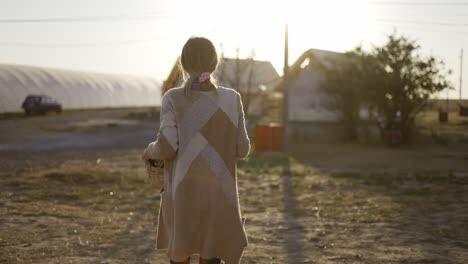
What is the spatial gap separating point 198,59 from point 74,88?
4912 centimetres

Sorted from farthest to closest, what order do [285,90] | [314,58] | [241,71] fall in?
[314,58]
[241,71]
[285,90]

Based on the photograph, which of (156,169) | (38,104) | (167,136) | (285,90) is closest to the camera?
(167,136)

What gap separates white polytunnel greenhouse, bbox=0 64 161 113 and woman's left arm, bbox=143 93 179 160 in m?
40.5

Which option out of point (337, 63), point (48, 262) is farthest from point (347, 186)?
point (337, 63)

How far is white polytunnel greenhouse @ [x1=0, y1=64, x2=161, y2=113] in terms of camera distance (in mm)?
43188

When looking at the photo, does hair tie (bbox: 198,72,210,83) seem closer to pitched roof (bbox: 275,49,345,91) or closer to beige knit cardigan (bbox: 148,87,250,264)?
beige knit cardigan (bbox: 148,87,250,264)

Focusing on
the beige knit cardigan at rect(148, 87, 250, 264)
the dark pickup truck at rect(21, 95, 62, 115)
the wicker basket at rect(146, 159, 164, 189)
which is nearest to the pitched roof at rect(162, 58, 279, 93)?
the wicker basket at rect(146, 159, 164, 189)

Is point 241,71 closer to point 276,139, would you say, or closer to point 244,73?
point 244,73

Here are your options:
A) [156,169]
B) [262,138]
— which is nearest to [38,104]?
[262,138]

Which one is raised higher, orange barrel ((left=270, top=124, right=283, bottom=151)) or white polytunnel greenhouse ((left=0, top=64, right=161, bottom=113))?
white polytunnel greenhouse ((left=0, top=64, right=161, bottom=113))

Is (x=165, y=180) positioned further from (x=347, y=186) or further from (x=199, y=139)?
(x=347, y=186)

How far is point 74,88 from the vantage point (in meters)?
50.3

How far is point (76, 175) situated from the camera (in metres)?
11.7

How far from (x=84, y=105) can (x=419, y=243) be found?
47.5m
